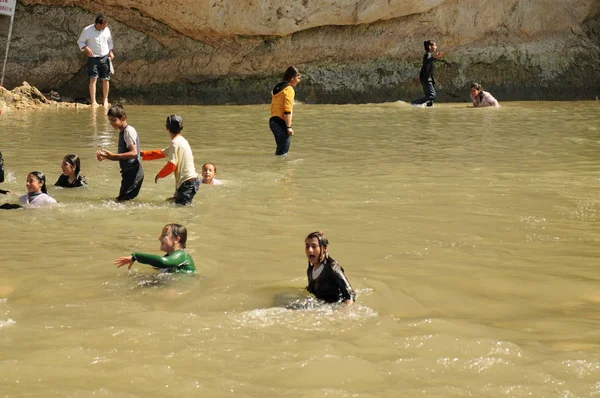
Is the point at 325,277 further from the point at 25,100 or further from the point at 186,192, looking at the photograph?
the point at 25,100

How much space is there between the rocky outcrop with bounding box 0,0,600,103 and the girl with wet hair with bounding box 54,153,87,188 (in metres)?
10.0

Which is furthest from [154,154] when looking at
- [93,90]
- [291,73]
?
[93,90]

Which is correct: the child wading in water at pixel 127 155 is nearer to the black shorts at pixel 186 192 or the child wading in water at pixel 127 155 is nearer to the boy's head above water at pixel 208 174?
the black shorts at pixel 186 192

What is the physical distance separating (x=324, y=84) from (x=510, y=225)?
43.4 ft

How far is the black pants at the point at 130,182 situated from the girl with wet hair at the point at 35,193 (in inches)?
27.4

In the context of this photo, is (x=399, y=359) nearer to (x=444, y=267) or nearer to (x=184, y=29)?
(x=444, y=267)

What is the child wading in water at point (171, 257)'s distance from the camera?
6.16 m

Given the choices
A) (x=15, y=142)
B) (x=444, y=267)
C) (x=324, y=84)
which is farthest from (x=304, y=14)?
(x=444, y=267)

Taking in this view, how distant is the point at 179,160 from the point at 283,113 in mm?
3336

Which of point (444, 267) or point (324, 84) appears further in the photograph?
point (324, 84)

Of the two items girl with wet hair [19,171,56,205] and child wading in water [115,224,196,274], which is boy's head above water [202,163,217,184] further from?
child wading in water [115,224,196,274]

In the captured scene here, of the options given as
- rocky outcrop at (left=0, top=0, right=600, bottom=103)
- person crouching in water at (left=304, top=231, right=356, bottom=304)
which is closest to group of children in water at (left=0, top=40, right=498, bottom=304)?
person crouching in water at (left=304, top=231, right=356, bottom=304)

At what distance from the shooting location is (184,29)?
19812mm

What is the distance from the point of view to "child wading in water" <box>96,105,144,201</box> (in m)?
8.81
